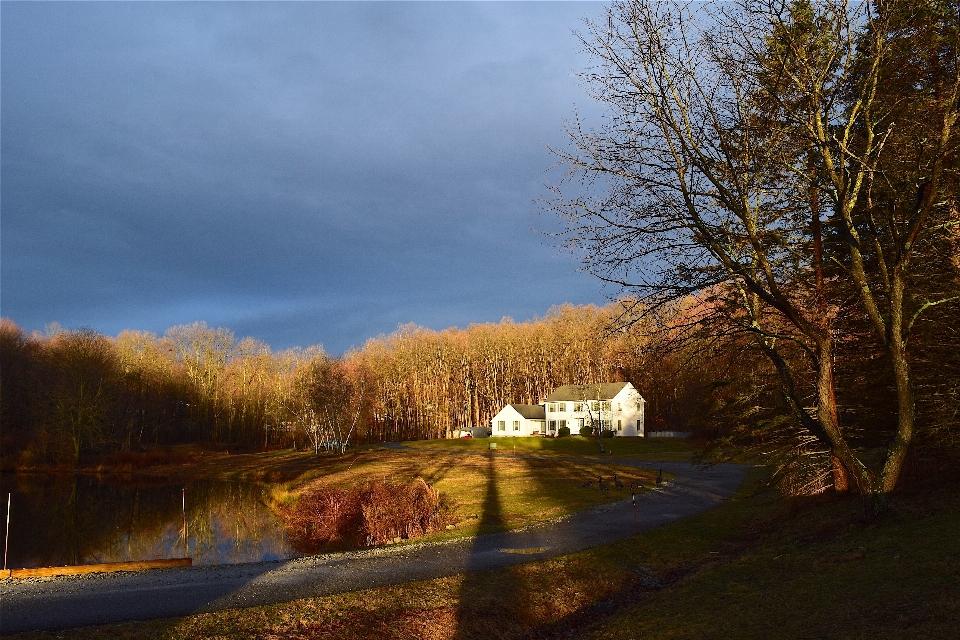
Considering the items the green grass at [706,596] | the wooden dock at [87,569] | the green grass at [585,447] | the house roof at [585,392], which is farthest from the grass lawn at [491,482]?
the house roof at [585,392]

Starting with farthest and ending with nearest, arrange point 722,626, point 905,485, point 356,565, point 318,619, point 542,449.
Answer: point 542,449 → point 356,565 → point 905,485 → point 318,619 → point 722,626

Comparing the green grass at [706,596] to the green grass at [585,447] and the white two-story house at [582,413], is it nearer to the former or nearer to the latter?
the green grass at [585,447]

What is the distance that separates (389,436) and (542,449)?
36480mm

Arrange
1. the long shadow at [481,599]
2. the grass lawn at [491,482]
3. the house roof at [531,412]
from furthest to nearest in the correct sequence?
the house roof at [531,412] → the grass lawn at [491,482] → the long shadow at [481,599]

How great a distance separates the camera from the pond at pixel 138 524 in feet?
65.6

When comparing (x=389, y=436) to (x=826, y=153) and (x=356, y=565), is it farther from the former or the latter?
(x=826, y=153)

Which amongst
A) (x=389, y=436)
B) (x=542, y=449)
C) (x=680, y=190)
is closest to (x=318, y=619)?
(x=680, y=190)

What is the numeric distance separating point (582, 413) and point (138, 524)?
160 feet

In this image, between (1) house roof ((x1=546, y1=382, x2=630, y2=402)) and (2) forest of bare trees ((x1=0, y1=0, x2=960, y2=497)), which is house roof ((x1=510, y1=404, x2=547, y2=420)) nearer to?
(1) house roof ((x1=546, y1=382, x2=630, y2=402))

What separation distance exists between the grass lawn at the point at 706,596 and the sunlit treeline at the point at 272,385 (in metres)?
37.0

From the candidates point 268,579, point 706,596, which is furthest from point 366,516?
point 706,596

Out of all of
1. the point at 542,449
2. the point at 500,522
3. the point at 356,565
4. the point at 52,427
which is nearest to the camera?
A: the point at 356,565

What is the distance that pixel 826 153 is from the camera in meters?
9.51

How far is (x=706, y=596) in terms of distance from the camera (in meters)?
9.33
